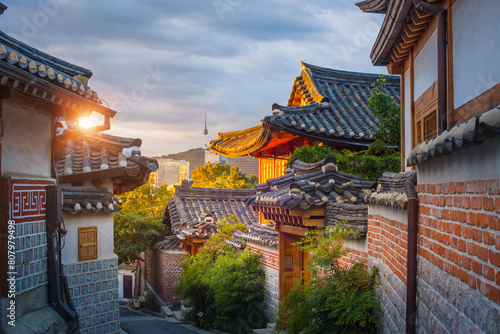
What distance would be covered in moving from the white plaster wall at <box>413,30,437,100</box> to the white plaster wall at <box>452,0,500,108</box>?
93 centimetres

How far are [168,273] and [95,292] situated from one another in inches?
489

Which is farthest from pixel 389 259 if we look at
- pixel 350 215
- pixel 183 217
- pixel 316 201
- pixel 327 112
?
pixel 183 217

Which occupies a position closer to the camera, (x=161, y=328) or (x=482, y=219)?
(x=482, y=219)

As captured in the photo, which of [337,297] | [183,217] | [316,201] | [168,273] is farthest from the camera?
[168,273]

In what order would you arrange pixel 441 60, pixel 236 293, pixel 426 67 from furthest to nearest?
pixel 236 293 → pixel 426 67 → pixel 441 60

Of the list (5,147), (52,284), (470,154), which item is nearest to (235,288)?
(52,284)

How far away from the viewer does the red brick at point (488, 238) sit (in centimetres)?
262

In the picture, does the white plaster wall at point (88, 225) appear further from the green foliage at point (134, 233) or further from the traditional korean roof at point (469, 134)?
the green foliage at point (134, 233)

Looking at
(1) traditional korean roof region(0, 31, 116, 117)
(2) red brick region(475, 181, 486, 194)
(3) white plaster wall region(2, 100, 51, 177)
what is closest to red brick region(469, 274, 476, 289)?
(2) red brick region(475, 181, 486, 194)

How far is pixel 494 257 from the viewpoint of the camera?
2.58 meters

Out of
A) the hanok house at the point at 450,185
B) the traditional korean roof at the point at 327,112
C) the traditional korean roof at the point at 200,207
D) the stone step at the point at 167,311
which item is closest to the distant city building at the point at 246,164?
the traditional korean roof at the point at 200,207

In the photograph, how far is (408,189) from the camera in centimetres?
452

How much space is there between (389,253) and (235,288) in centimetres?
790

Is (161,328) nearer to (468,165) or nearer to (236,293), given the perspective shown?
(236,293)
